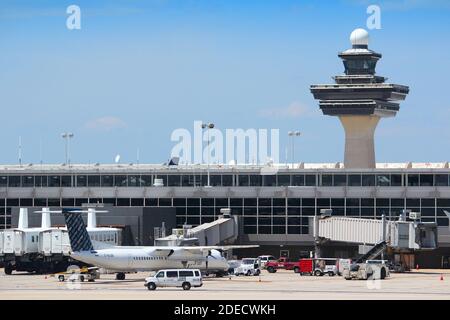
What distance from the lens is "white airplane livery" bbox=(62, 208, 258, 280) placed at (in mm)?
117312

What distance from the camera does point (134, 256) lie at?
120000mm

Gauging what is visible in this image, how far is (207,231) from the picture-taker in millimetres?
150250

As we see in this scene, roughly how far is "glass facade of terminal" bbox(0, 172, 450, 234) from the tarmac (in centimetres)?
2885

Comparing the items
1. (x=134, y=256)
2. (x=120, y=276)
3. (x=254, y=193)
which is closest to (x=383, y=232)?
(x=254, y=193)

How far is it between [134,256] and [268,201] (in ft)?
150

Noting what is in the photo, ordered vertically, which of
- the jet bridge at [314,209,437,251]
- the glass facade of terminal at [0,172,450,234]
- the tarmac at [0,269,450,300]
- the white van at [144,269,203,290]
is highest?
the glass facade of terminal at [0,172,450,234]

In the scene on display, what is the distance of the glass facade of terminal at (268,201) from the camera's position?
522ft

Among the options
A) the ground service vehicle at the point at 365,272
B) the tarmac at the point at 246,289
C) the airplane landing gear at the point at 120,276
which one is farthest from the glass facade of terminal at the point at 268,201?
the airplane landing gear at the point at 120,276

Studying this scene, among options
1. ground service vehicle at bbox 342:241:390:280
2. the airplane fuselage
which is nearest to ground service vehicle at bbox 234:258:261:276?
the airplane fuselage

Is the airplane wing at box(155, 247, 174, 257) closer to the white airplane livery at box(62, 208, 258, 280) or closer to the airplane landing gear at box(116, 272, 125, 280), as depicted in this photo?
the white airplane livery at box(62, 208, 258, 280)

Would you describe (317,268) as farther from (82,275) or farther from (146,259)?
(82,275)

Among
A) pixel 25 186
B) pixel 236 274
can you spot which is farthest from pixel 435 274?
pixel 25 186

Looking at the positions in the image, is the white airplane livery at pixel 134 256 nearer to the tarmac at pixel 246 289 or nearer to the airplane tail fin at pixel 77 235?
the airplane tail fin at pixel 77 235

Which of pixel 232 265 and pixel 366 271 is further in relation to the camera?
pixel 232 265
